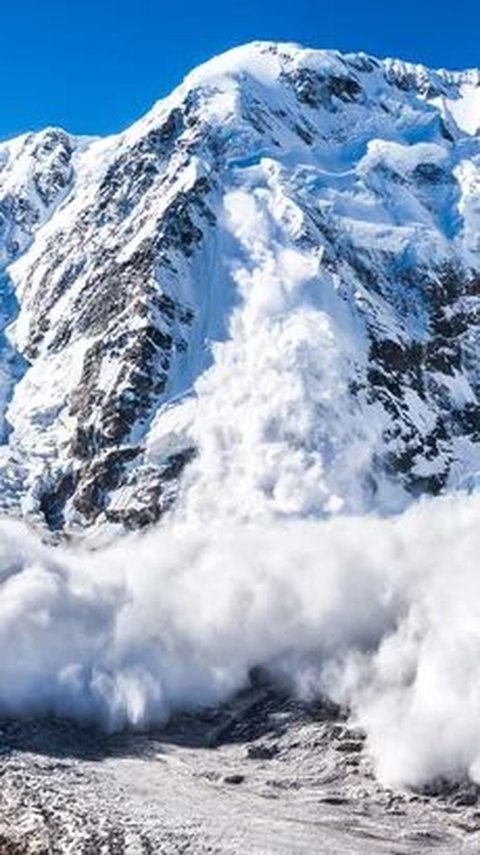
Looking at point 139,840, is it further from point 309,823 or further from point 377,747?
point 377,747

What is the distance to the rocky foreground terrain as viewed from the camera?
158 metres

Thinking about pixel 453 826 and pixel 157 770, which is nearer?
pixel 453 826

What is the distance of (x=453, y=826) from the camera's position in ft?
570

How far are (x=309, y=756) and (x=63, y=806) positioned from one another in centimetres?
4164

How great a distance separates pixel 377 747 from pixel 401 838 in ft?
94.5

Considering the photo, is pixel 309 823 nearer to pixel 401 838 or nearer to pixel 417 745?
pixel 401 838

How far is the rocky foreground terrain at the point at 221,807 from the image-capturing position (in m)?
158

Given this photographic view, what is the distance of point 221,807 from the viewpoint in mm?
174875

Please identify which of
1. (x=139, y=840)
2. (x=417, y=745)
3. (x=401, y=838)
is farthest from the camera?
(x=417, y=745)

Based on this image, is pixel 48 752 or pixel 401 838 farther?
pixel 48 752

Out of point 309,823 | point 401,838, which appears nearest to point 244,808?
point 309,823

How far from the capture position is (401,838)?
550ft

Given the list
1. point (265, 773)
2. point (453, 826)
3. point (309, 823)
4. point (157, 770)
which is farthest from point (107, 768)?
point (453, 826)

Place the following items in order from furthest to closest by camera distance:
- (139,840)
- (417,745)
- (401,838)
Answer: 1. (417,745)
2. (401,838)
3. (139,840)
